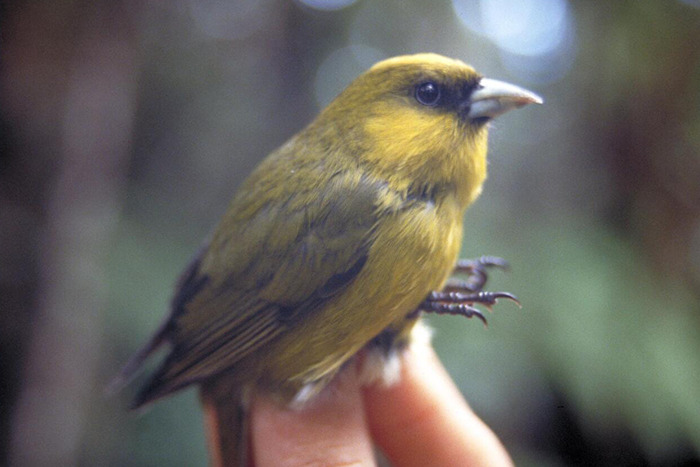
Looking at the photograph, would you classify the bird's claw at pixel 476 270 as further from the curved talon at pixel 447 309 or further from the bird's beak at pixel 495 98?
the bird's beak at pixel 495 98

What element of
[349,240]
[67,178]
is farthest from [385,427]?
[67,178]

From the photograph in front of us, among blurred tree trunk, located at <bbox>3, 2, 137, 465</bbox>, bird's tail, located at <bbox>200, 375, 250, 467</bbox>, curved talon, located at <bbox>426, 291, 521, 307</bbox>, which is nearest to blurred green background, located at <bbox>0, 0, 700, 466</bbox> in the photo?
blurred tree trunk, located at <bbox>3, 2, 137, 465</bbox>

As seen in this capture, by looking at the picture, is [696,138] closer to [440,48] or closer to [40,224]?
[440,48]

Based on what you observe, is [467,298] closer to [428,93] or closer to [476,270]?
[476,270]

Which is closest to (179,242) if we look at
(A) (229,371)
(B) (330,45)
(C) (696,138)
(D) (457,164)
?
(B) (330,45)

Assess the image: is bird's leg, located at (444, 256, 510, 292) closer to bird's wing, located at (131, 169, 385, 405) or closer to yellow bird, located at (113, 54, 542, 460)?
yellow bird, located at (113, 54, 542, 460)

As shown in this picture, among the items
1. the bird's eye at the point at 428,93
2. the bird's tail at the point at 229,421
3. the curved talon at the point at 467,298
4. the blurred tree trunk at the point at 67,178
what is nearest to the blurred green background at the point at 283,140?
the blurred tree trunk at the point at 67,178
